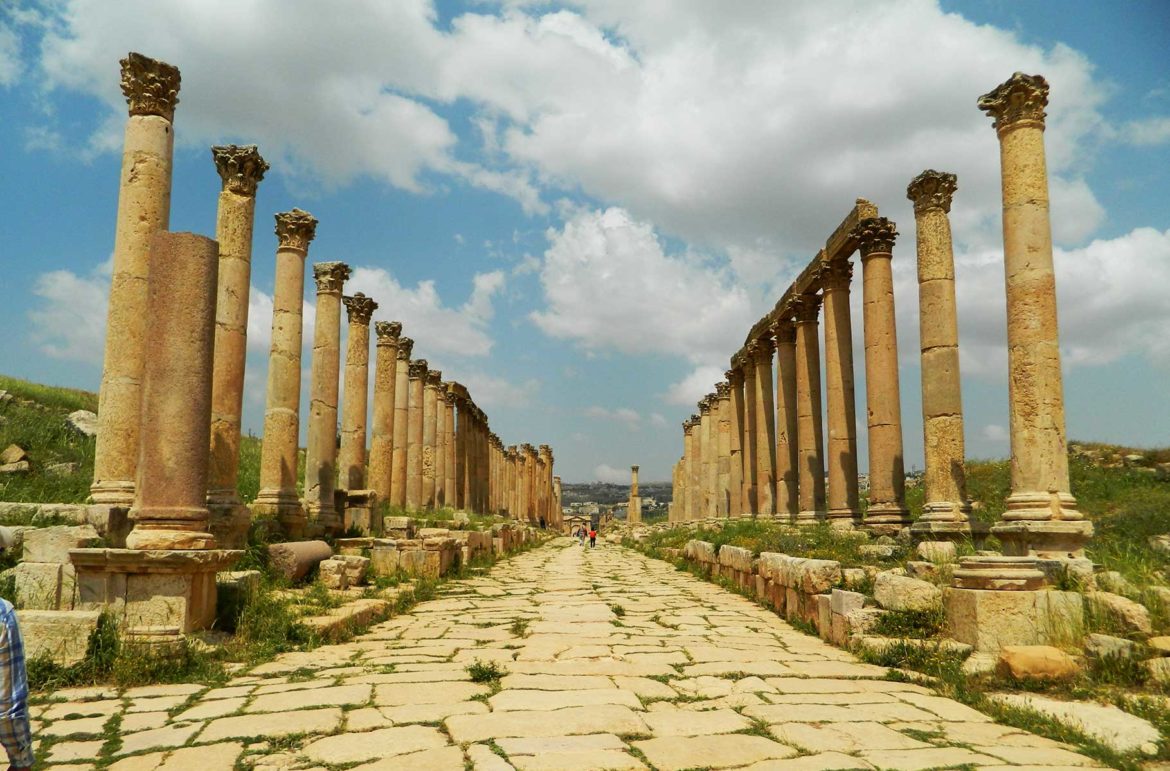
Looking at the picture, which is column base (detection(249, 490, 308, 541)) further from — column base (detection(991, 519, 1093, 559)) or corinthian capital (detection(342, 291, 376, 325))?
column base (detection(991, 519, 1093, 559))

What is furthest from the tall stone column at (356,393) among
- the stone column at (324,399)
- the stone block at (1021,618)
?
the stone block at (1021,618)

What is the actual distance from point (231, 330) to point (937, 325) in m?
11.3

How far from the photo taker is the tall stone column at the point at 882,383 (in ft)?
51.2

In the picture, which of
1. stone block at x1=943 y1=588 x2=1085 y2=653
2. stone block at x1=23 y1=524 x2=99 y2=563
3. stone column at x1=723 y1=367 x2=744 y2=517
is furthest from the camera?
stone column at x1=723 y1=367 x2=744 y2=517

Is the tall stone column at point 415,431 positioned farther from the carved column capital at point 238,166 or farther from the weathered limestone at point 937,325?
the weathered limestone at point 937,325

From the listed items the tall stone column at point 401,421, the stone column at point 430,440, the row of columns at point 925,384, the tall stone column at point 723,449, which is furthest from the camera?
the tall stone column at point 723,449

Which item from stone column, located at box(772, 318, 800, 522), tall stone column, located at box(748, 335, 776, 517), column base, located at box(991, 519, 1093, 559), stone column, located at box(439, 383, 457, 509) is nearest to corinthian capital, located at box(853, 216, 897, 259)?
stone column, located at box(772, 318, 800, 522)

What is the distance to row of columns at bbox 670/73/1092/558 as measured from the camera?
10.7 m

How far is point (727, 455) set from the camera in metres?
33.2

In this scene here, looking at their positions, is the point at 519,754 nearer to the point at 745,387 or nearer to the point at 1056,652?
the point at 1056,652

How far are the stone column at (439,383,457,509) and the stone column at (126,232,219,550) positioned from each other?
75.2 ft

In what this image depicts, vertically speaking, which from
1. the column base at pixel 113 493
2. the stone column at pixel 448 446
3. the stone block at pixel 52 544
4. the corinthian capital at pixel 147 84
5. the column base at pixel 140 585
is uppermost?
the corinthian capital at pixel 147 84

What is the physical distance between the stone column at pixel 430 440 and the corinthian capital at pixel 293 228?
39.9 ft

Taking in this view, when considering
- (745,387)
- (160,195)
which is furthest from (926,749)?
(745,387)
